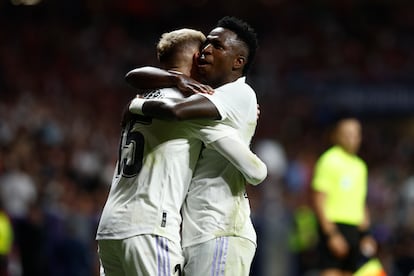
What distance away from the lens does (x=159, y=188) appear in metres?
4.67

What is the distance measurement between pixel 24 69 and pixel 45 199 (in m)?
6.34

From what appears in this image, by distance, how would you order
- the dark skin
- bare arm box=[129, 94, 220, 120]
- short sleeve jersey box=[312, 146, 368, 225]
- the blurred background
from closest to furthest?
bare arm box=[129, 94, 220, 120] < the dark skin < short sleeve jersey box=[312, 146, 368, 225] < the blurred background

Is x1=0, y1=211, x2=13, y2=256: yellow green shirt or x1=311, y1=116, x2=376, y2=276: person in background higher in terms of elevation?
x1=311, y1=116, x2=376, y2=276: person in background

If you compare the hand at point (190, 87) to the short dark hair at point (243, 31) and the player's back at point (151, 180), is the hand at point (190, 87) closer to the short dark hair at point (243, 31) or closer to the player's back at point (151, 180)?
the player's back at point (151, 180)

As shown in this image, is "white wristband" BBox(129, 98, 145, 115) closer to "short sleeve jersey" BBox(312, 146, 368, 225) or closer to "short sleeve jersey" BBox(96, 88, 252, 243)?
"short sleeve jersey" BBox(96, 88, 252, 243)

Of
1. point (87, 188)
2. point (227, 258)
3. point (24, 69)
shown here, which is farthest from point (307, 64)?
point (227, 258)

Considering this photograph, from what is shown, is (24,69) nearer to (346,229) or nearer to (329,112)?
(329,112)

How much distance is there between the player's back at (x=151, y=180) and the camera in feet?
15.2

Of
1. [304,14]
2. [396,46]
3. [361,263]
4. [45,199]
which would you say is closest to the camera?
[361,263]

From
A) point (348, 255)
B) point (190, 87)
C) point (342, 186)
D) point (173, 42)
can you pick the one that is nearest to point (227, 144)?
point (190, 87)

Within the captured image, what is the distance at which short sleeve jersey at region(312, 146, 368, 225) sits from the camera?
8820 millimetres

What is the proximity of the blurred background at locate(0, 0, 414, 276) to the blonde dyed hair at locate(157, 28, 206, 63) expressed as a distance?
16.8ft

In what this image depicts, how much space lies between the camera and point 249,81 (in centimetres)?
1927

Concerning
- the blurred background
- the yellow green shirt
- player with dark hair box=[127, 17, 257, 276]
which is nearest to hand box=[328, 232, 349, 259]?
the blurred background
